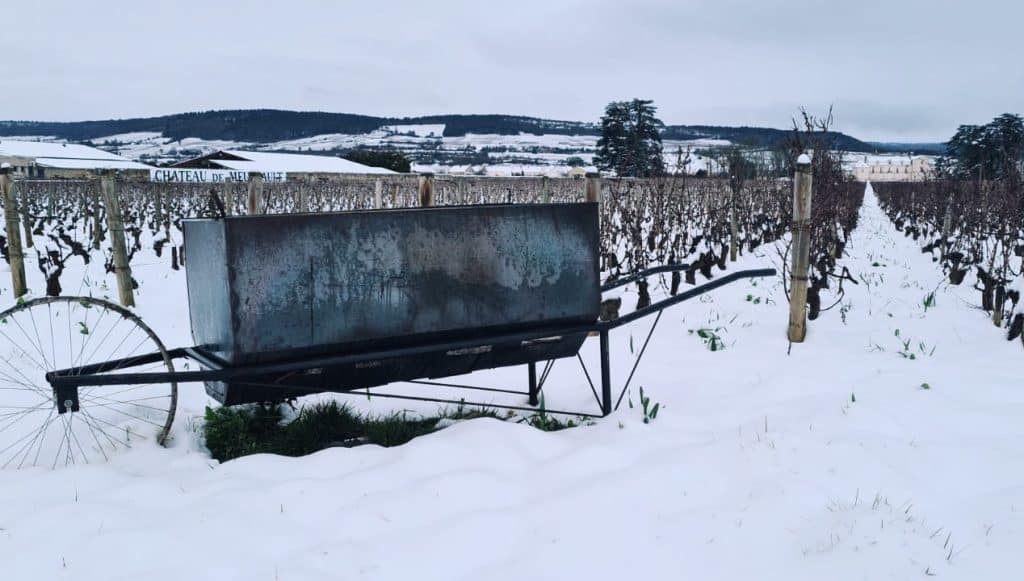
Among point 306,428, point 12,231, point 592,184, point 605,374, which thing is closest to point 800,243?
point 592,184

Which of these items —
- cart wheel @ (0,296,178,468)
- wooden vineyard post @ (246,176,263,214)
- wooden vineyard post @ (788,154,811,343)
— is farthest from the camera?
wooden vineyard post @ (246,176,263,214)

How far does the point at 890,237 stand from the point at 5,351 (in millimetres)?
19515

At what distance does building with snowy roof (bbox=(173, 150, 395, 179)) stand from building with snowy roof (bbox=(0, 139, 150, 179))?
6206 millimetres

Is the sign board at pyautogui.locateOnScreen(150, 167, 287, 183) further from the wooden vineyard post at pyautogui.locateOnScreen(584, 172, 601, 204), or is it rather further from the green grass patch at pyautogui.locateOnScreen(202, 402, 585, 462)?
the green grass patch at pyautogui.locateOnScreen(202, 402, 585, 462)

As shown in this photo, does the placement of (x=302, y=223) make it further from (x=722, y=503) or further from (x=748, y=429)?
(x=748, y=429)

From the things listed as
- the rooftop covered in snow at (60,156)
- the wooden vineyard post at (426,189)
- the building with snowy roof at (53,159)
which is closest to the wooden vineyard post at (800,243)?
the wooden vineyard post at (426,189)

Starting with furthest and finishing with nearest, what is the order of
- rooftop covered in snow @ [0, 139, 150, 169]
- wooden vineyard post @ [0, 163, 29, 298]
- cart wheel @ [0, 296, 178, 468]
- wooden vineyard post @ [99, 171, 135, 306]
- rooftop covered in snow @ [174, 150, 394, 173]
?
rooftop covered in snow @ [0, 139, 150, 169] < rooftop covered in snow @ [174, 150, 394, 173] < wooden vineyard post @ [0, 163, 29, 298] < wooden vineyard post @ [99, 171, 135, 306] < cart wheel @ [0, 296, 178, 468]

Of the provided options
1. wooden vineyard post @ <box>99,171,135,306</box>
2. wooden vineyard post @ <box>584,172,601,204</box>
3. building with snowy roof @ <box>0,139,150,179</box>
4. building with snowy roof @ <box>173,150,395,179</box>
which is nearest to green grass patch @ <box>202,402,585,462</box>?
wooden vineyard post @ <box>584,172,601,204</box>

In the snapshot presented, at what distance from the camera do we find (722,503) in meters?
2.71

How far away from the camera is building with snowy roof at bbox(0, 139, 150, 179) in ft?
183

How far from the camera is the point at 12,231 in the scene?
7.70m

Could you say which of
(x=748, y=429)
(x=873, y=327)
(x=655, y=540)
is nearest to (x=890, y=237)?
(x=873, y=327)

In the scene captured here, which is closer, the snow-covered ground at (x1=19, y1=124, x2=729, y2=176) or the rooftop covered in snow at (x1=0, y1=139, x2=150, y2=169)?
the rooftop covered in snow at (x1=0, y1=139, x2=150, y2=169)

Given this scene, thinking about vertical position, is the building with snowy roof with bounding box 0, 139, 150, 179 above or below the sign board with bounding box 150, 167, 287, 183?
above
